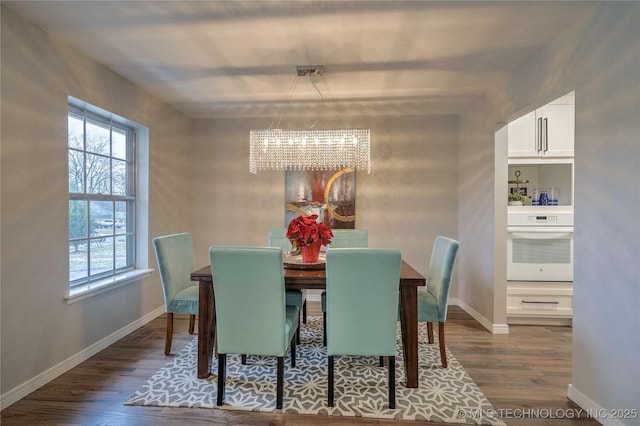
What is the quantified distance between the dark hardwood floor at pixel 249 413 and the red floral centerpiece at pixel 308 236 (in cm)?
111

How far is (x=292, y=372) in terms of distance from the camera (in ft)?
7.90

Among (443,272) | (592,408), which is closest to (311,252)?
(443,272)

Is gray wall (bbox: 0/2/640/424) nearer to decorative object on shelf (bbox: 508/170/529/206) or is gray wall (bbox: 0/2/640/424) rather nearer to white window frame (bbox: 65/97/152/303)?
white window frame (bbox: 65/97/152/303)

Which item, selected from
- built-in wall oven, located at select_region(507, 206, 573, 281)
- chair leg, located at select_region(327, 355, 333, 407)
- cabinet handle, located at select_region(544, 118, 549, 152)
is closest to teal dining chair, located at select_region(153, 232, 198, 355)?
chair leg, located at select_region(327, 355, 333, 407)

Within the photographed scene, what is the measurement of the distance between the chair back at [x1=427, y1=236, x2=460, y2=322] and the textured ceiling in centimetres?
146

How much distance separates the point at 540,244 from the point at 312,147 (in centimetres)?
250

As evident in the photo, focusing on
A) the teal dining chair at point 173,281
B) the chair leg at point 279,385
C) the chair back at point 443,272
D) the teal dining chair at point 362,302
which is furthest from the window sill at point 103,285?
the chair back at point 443,272

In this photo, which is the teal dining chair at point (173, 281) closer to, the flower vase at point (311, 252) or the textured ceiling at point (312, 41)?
the flower vase at point (311, 252)

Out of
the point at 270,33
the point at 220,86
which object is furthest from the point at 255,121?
the point at 270,33

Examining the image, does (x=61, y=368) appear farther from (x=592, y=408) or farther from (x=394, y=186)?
(x=394, y=186)

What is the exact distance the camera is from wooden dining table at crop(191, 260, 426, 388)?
7.16 feet

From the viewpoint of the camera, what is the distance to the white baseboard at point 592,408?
1773 mm

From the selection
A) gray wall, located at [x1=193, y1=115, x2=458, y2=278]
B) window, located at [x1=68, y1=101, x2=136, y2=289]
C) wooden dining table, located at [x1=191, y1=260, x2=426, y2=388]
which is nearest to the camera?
wooden dining table, located at [x1=191, y1=260, x2=426, y2=388]

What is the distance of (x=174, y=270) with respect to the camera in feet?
8.91
